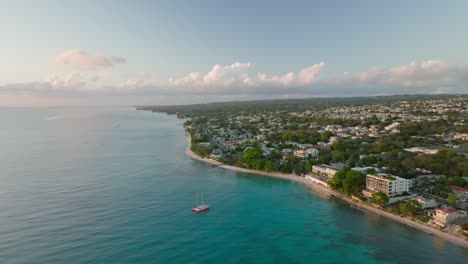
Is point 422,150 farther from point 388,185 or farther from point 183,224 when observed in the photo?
point 183,224

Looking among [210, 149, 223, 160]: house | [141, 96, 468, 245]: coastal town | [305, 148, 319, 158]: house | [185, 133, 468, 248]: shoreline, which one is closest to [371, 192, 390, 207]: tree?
[141, 96, 468, 245]: coastal town

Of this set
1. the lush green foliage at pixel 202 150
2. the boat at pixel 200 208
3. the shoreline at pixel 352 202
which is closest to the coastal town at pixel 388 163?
the lush green foliage at pixel 202 150

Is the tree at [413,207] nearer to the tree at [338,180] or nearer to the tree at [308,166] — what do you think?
the tree at [338,180]

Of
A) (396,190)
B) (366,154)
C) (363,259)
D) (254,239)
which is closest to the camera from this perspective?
(363,259)

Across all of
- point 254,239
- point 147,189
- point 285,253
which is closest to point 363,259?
point 285,253

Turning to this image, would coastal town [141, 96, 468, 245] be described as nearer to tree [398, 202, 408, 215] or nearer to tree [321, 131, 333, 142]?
tree [398, 202, 408, 215]

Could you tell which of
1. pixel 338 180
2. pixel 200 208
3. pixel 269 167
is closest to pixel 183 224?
pixel 200 208

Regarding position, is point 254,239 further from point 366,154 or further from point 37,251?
point 366,154
